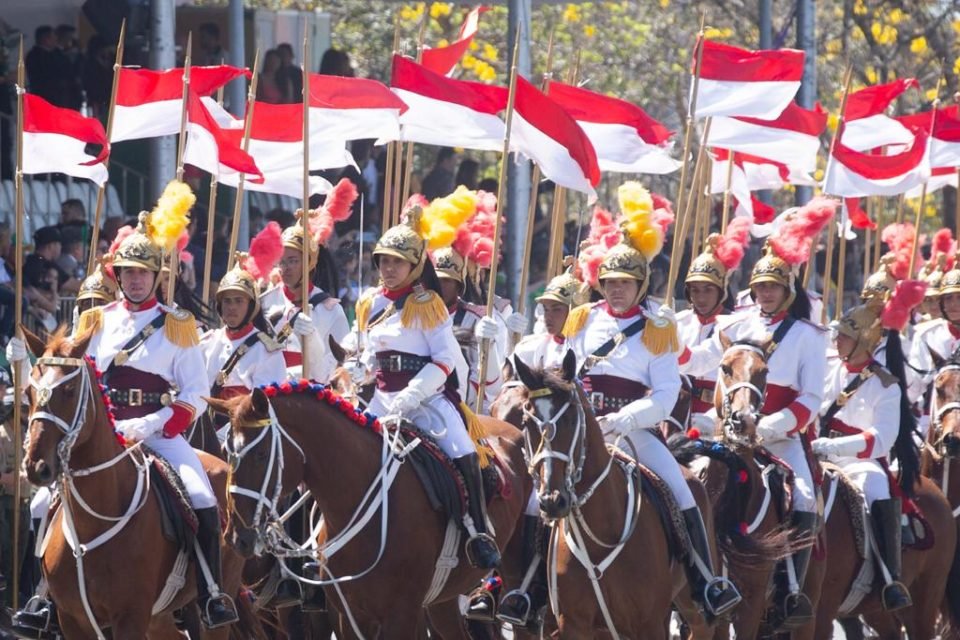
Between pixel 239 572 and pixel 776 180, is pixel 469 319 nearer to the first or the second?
pixel 239 572

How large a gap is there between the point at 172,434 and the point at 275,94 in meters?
12.1

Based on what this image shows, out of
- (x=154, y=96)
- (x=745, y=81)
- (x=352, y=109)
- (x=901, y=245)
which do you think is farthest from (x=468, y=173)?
(x=154, y=96)

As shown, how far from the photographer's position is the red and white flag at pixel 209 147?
14.7 metres

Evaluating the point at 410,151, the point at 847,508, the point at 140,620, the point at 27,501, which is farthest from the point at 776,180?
the point at 140,620

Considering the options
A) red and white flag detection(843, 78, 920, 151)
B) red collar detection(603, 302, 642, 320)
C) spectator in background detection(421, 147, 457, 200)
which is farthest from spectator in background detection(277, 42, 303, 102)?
red collar detection(603, 302, 642, 320)

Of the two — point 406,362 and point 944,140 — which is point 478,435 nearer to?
point 406,362

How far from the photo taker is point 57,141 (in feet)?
47.2

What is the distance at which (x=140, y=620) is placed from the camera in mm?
11375

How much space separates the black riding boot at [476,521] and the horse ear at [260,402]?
1680 mm

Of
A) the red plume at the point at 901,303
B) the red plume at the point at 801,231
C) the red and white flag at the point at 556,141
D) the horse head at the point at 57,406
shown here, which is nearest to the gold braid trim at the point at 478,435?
the red and white flag at the point at 556,141

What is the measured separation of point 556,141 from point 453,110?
1158 mm

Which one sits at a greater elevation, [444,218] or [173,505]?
[444,218]

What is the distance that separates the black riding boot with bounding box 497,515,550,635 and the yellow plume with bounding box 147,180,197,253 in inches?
111

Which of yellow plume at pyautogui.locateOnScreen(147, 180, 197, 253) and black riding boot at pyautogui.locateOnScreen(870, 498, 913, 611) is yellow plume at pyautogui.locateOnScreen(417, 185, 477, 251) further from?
black riding boot at pyautogui.locateOnScreen(870, 498, 913, 611)
